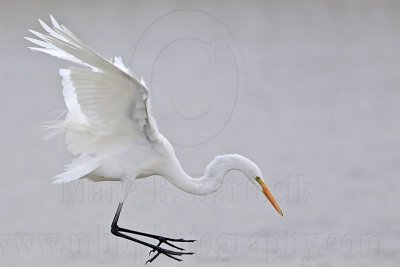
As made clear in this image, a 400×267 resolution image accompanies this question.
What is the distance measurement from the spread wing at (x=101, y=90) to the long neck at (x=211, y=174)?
0.17m

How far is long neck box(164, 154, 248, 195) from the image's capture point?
351cm

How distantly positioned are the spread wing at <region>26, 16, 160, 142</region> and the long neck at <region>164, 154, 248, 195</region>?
0.17m

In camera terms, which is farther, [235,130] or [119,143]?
[235,130]

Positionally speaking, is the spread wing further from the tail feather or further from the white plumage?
the tail feather

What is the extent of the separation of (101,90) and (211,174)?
1.69 feet

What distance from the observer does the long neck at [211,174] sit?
3512 millimetres

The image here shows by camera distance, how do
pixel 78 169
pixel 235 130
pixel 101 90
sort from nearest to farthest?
pixel 101 90, pixel 78 169, pixel 235 130

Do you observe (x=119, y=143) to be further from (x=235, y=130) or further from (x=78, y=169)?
(x=235, y=130)

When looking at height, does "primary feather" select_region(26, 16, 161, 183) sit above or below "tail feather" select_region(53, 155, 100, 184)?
above

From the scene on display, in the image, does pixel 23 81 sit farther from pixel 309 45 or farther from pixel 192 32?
pixel 309 45

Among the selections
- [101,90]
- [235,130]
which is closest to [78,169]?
[101,90]

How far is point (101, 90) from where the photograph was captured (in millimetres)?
3365

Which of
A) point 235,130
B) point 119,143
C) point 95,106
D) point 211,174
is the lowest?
point 211,174

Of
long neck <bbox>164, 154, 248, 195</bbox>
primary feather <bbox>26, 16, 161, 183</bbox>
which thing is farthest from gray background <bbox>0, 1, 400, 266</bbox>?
long neck <bbox>164, 154, 248, 195</bbox>
